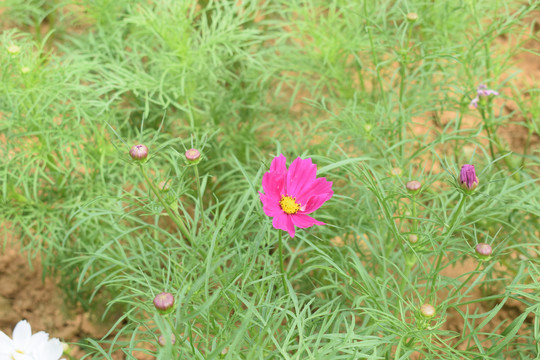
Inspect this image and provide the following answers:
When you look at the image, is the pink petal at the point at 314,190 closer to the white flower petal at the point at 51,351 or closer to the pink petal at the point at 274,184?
the pink petal at the point at 274,184

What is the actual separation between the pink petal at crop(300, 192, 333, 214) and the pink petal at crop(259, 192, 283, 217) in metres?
0.04

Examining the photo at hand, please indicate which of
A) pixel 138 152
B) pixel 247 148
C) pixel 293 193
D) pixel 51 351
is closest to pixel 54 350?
pixel 51 351

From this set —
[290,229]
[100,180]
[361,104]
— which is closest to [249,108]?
[361,104]

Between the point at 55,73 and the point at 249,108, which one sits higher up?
the point at 55,73

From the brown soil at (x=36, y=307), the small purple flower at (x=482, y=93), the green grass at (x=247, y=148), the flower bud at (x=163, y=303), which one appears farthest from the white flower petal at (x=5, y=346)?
the small purple flower at (x=482, y=93)

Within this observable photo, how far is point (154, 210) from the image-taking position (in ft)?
3.16

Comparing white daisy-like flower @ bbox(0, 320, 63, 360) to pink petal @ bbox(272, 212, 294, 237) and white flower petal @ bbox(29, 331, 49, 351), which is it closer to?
white flower petal @ bbox(29, 331, 49, 351)

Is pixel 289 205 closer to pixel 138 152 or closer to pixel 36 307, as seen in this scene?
pixel 138 152

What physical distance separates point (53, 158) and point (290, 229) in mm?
985

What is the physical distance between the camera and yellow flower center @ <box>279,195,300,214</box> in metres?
0.84

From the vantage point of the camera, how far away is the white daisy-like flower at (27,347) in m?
0.67

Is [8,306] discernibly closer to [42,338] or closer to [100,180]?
[100,180]

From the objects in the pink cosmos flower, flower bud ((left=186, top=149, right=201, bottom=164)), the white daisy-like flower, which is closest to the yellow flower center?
the pink cosmos flower

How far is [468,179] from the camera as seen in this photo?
846 mm
